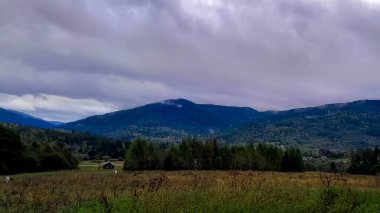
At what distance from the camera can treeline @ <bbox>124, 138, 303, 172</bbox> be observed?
8550 cm

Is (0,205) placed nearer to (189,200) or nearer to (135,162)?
(189,200)

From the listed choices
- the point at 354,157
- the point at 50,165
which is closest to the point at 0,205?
the point at 50,165

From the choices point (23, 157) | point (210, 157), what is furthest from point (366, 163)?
point (23, 157)

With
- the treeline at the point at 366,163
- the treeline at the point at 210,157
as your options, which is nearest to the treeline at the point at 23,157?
the treeline at the point at 210,157

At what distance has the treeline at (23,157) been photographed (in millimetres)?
61781

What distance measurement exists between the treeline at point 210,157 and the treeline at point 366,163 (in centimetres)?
1095

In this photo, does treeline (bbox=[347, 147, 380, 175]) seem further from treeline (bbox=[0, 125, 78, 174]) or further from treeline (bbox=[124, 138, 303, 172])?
treeline (bbox=[0, 125, 78, 174])

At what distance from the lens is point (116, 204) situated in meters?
12.9

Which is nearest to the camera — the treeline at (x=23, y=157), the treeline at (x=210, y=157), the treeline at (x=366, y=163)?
the treeline at (x=23, y=157)

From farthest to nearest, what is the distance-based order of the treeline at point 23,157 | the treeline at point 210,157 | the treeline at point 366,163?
the treeline at point 210,157 → the treeline at point 366,163 → the treeline at point 23,157

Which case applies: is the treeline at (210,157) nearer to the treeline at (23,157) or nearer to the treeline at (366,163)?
the treeline at (366,163)

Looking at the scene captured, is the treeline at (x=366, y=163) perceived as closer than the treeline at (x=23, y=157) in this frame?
No

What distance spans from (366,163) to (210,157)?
31.9 metres

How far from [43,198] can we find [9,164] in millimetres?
50780
